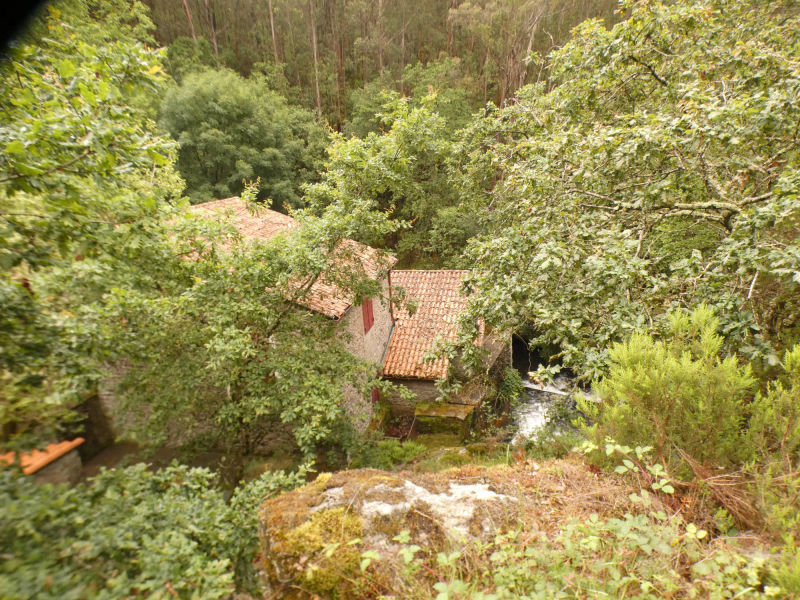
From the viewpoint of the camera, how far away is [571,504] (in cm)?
261

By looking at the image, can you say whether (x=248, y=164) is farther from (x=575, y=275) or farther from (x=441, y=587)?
(x=441, y=587)

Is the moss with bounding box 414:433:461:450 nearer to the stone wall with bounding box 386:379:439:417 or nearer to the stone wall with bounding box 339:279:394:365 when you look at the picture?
the stone wall with bounding box 386:379:439:417

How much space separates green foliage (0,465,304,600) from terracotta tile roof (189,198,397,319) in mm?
4150

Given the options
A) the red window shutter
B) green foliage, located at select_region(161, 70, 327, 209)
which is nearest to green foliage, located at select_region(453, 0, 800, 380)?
the red window shutter

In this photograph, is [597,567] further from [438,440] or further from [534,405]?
[534,405]

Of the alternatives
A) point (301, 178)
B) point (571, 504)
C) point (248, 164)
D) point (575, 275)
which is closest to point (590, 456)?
point (571, 504)

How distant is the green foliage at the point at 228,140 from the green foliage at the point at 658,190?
36.9 feet

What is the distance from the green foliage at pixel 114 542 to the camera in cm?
190

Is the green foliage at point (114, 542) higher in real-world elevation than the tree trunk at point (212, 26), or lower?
lower

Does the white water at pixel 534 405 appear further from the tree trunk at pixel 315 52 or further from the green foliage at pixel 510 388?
the tree trunk at pixel 315 52

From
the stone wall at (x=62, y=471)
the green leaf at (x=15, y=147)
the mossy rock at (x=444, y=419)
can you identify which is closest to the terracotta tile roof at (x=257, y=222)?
the stone wall at (x=62, y=471)

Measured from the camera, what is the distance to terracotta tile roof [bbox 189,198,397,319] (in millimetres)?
6762

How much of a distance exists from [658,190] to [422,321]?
31.5 feet

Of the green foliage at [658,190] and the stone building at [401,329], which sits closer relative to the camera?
the green foliage at [658,190]
